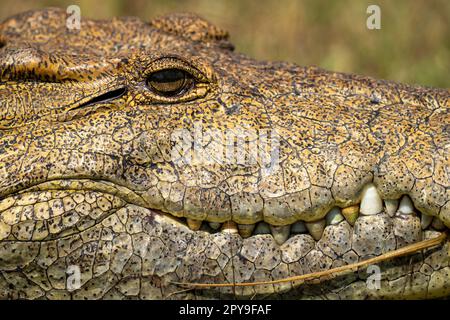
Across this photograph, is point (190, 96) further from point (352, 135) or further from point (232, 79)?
point (352, 135)

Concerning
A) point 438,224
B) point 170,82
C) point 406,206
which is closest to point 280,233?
point 406,206

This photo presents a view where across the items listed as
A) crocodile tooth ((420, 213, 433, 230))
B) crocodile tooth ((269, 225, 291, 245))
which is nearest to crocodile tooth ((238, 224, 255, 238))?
crocodile tooth ((269, 225, 291, 245))

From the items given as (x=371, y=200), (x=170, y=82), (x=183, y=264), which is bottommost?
(x=183, y=264)

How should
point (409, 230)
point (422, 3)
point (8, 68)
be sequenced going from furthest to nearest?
1. point (422, 3)
2. point (8, 68)
3. point (409, 230)

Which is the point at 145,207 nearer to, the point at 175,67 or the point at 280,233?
the point at 280,233

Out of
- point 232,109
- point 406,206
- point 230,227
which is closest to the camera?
point 406,206

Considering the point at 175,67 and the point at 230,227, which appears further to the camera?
the point at 175,67
